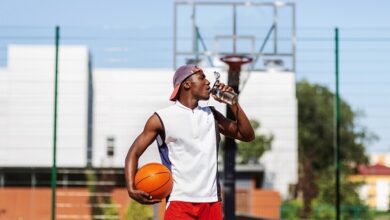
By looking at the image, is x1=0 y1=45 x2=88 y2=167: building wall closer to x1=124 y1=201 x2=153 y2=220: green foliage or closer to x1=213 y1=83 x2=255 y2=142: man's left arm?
x1=124 y1=201 x2=153 y2=220: green foliage

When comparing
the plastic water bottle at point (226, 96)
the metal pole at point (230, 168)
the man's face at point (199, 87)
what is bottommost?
the metal pole at point (230, 168)

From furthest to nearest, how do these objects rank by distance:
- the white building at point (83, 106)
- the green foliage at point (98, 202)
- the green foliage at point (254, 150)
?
the green foliage at point (254, 150)
the green foliage at point (98, 202)
the white building at point (83, 106)

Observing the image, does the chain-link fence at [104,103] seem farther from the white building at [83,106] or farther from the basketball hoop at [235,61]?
the basketball hoop at [235,61]

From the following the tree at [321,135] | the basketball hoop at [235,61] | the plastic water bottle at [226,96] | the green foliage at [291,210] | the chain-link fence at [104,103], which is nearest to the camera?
the plastic water bottle at [226,96]

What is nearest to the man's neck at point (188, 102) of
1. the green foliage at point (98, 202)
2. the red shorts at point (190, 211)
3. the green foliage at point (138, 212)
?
the red shorts at point (190, 211)

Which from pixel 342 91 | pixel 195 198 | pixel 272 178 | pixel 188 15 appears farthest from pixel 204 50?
pixel 272 178

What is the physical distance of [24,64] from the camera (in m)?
14.4

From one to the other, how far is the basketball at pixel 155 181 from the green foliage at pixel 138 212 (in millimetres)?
6366

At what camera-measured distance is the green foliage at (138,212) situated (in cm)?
1097

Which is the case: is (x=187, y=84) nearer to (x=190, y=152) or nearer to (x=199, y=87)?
(x=199, y=87)

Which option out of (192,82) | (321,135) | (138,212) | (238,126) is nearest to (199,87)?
(192,82)

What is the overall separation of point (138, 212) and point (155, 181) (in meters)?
→ 6.94

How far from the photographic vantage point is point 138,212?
11273mm

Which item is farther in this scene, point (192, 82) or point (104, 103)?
point (104, 103)
